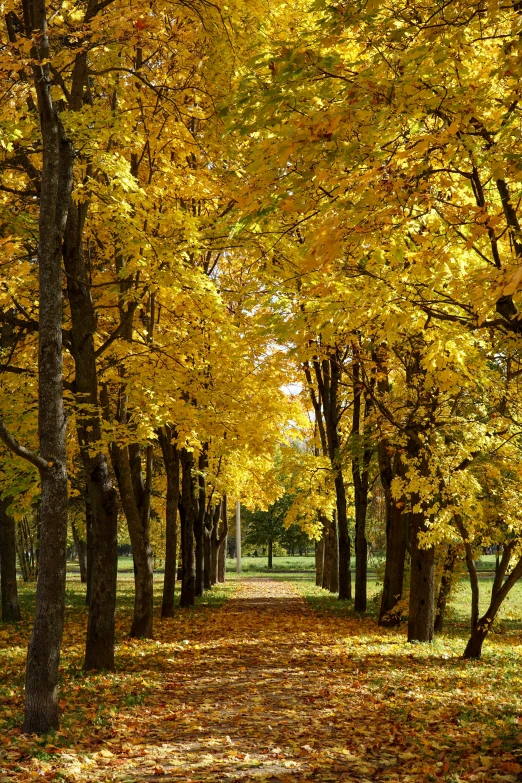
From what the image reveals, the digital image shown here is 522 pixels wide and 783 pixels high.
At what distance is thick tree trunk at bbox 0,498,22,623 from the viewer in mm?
17016

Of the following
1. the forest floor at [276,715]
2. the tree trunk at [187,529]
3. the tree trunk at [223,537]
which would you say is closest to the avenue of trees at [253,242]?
the forest floor at [276,715]

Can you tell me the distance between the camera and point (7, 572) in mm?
16844

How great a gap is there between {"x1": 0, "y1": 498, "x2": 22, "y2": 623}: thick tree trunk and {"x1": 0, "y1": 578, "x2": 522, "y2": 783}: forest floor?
3489 mm

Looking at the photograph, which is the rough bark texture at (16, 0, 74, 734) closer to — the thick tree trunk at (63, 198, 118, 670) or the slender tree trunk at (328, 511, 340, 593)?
the thick tree trunk at (63, 198, 118, 670)

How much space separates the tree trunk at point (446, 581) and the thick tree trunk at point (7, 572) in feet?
33.5

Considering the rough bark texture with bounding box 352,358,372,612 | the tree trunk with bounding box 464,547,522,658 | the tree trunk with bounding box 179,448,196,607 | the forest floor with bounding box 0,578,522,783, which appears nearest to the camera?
the forest floor with bounding box 0,578,522,783

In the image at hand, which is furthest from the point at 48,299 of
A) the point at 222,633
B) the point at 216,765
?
the point at 222,633

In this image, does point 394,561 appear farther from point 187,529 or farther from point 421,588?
point 187,529

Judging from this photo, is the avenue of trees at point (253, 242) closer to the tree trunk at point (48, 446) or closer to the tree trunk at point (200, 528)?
the tree trunk at point (48, 446)

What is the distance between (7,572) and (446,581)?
10417 mm

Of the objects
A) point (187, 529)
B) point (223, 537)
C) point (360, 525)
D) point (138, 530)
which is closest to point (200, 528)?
point (187, 529)

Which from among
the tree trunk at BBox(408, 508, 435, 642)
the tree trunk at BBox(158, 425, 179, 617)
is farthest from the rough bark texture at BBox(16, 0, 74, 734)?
the tree trunk at BBox(158, 425, 179, 617)

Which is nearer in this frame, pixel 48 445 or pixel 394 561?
pixel 48 445

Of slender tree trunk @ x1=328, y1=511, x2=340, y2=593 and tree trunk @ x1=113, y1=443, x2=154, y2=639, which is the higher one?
tree trunk @ x1=113, y1=443, x2=154, y2=639
